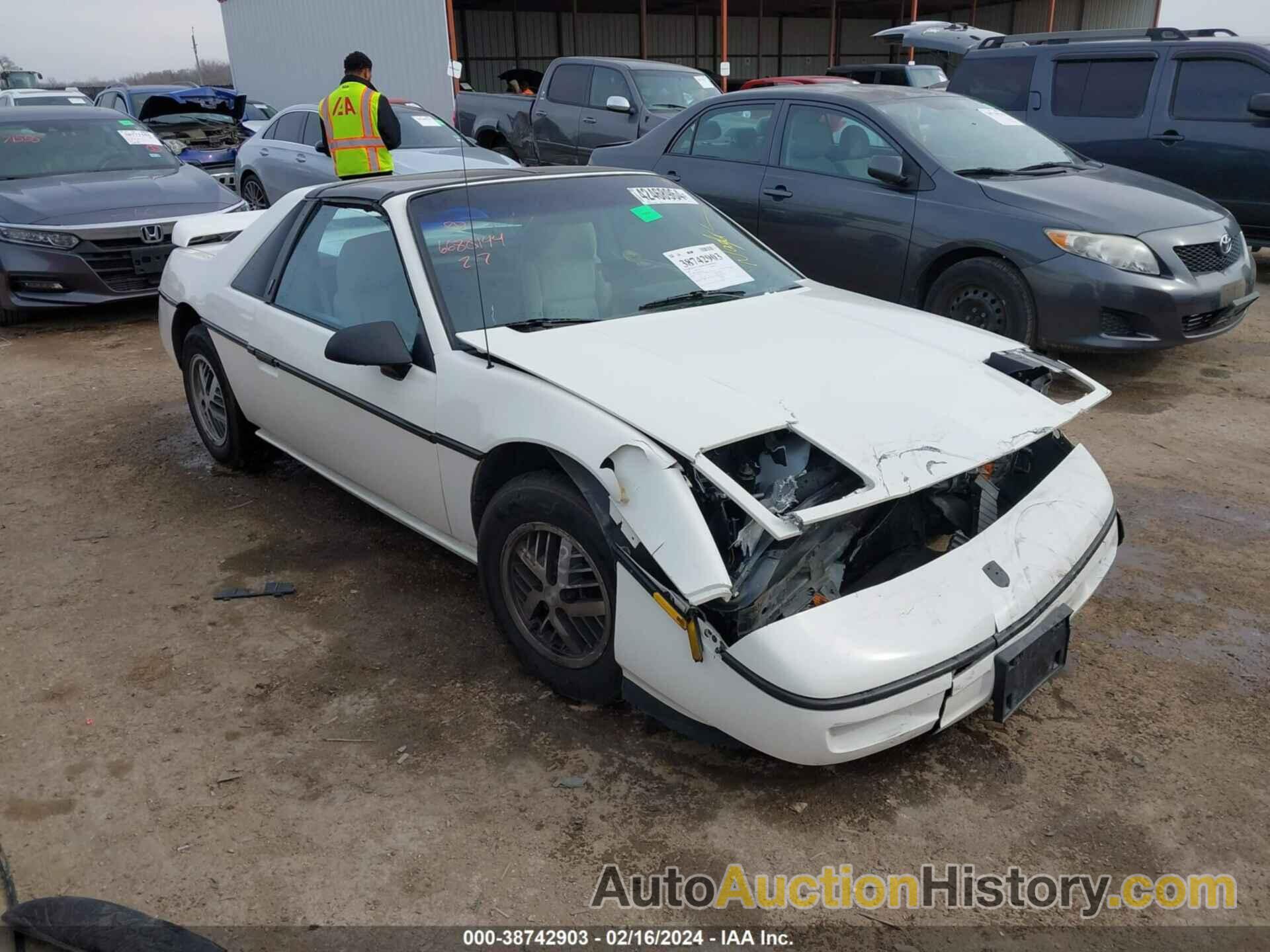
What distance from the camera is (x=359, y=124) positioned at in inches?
286

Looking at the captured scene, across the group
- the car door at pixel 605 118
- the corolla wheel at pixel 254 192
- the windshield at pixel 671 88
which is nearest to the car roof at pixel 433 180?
the car door at pixel 605 118

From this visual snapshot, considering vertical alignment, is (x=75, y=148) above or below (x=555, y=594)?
above

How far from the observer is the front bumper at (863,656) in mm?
2297

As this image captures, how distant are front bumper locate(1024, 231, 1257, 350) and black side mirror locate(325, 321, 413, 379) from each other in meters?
3.78

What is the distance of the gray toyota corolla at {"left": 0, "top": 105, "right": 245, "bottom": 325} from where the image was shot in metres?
7.42

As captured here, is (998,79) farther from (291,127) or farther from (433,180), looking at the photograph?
(291,127)

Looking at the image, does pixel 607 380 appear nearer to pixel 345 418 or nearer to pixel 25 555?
pixel 345 418

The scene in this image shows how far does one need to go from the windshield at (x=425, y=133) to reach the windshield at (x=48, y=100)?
20.7ft

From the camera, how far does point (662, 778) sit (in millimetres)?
2668

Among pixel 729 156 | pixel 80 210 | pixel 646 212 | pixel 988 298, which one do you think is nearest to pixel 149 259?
pixel 80 210

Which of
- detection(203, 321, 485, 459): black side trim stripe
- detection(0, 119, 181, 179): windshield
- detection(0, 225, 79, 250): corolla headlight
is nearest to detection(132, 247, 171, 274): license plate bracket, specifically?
detection(0, 225, 79, 250): corolla headlight

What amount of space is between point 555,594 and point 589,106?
9.48m

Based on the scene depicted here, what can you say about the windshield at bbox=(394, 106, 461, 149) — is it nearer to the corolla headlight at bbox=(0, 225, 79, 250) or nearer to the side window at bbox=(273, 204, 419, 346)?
the corolla headlight at bbox=(0, 225, 79, 250)

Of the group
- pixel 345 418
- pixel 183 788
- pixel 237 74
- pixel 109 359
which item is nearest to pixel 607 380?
pixel 345 418
